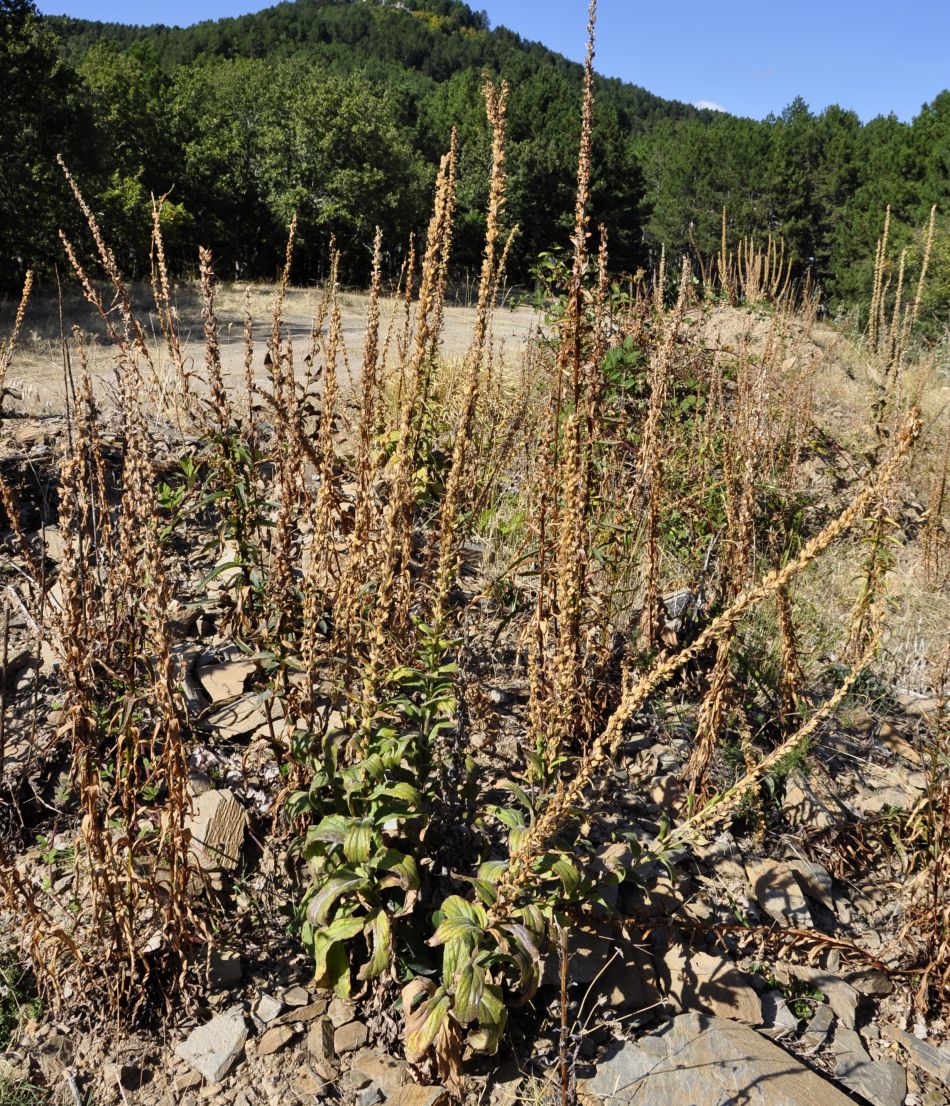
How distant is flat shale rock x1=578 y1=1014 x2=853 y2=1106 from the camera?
1.99 meters

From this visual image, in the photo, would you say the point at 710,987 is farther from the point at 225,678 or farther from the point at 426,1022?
the point at 225,678

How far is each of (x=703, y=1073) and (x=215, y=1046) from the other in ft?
4.06

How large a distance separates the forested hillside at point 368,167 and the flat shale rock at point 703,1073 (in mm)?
13337

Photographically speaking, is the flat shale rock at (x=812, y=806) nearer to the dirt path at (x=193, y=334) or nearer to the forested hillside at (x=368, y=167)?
the dirt path at (x=193, y=334)

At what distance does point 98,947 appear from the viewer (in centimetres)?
215

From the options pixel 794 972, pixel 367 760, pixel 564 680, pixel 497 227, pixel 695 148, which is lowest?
pixel 794 972

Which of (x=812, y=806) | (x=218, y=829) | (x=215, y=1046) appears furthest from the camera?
(x=812, y=806)

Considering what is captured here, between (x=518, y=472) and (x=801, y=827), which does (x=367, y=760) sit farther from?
(x=518, y=472)

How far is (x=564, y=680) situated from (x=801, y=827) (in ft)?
4.96

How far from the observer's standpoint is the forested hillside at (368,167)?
Result: 54.6 feet

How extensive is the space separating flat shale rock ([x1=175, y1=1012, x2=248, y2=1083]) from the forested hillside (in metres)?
13.2

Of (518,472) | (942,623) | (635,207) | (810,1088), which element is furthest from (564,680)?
(635,207)

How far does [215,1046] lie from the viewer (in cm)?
212

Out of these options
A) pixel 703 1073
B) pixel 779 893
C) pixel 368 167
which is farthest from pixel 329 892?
pixel 368 167
